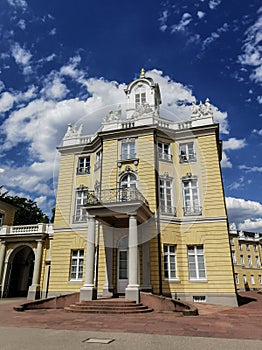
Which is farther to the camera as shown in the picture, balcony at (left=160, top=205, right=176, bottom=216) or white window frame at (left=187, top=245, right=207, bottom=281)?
balcony at (left=160, top=205, right=176, bottom=216)

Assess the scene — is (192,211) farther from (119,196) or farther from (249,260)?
(249,260)

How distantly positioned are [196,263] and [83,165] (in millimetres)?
11423

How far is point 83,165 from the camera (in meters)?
21.8

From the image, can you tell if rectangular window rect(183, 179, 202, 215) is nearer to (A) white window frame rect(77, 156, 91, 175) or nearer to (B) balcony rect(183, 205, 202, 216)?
(B) balcony rect(183, 205, 202, 216)

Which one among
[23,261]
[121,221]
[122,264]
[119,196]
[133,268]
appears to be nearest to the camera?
[133,268]

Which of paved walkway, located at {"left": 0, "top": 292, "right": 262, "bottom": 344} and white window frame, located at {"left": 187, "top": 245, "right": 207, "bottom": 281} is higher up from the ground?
white window frame, located at {"left": 187, "top": 245, "right": 207, "bottom": 281}

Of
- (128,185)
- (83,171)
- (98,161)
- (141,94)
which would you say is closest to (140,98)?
(141,94)

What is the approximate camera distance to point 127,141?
65.4ft

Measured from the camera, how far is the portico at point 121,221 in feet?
45.0

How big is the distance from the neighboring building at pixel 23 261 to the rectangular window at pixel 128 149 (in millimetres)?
10058

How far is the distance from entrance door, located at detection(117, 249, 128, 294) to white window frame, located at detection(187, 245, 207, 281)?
401 centimetres

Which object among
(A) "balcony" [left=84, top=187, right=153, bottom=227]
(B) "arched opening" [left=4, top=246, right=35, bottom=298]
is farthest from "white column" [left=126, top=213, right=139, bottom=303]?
(B) "arched opening" [left=4, top=246, right=35, bottom=298]

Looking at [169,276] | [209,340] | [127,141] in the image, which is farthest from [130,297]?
[127,141]

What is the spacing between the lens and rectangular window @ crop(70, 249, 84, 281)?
18.2m
